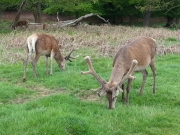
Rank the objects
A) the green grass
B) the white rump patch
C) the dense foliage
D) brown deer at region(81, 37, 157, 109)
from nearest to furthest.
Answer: the green grass → brown deer at region(81, 37, 157, 109) → the white rump patch → the dense foliage

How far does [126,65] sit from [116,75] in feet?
1.53

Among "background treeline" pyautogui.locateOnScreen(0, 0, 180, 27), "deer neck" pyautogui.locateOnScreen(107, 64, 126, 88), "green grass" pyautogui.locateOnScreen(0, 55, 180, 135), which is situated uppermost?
"background treeline" pyautogui.locateOnScreen(0, 0, 180, 27)

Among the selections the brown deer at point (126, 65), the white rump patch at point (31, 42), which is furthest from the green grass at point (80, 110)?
the white rump patch at point (31, 42)

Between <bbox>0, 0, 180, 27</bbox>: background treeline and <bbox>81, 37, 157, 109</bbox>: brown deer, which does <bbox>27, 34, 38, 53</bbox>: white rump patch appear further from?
<bbox>0, 0, 180, 27</bbox>: background treeline

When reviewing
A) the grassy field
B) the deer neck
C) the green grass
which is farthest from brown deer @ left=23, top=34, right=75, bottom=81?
the deer neck

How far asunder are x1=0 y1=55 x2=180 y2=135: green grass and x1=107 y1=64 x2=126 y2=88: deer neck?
1.77 feet

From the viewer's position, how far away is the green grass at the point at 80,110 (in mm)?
6145

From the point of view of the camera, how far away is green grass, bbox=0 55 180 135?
6.14 meters

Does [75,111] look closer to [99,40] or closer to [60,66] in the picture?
[60,66]

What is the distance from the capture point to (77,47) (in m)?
16.1

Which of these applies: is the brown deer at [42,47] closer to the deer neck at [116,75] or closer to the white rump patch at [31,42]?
the white rump patch at [31,42]

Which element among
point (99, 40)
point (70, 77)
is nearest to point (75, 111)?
point (70, 77)

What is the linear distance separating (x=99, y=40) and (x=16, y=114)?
10993mm

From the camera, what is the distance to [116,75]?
299 inches
